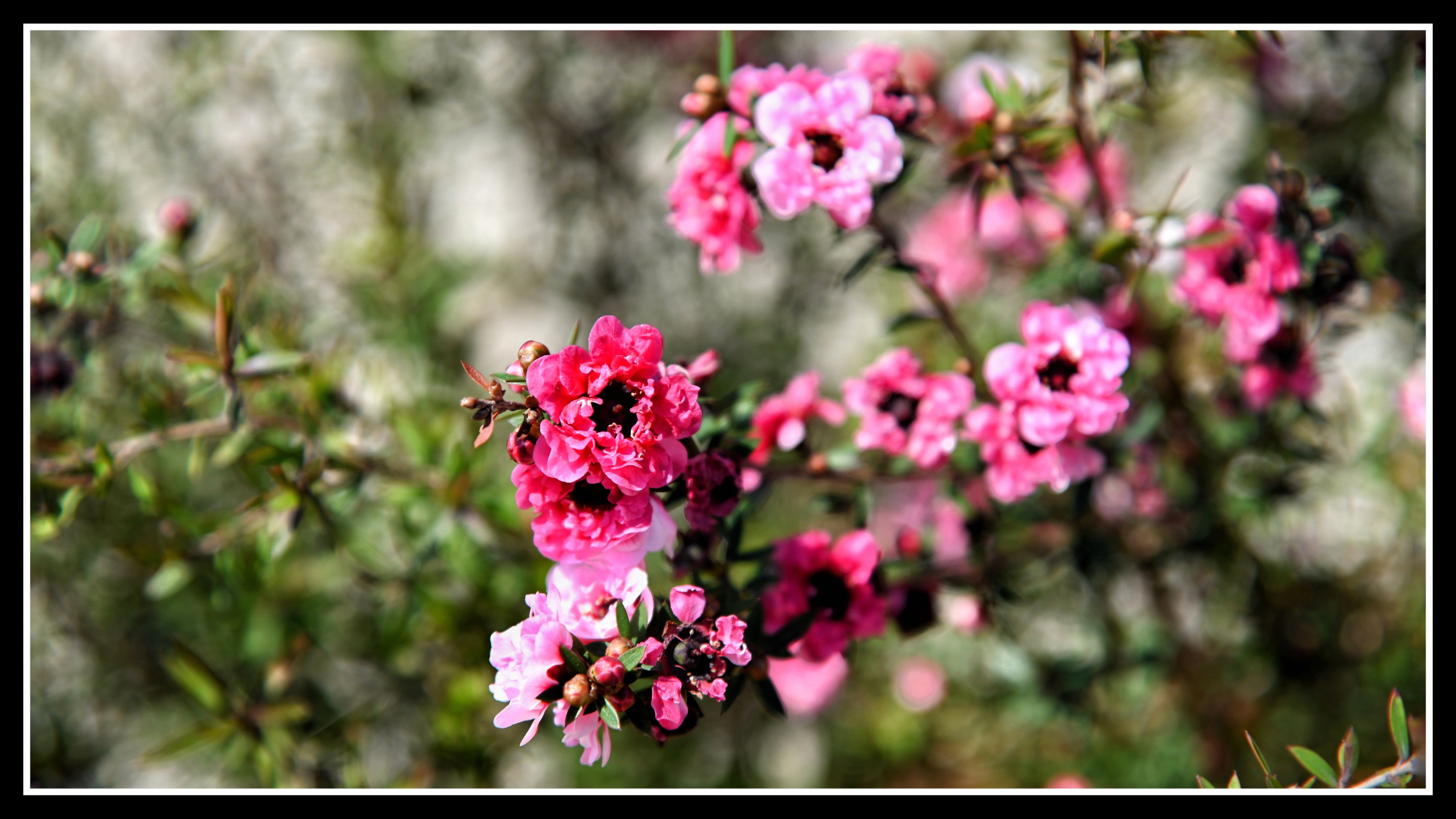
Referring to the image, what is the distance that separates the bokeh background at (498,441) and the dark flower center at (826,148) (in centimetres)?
40

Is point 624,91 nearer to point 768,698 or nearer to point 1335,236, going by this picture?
point 1335,236

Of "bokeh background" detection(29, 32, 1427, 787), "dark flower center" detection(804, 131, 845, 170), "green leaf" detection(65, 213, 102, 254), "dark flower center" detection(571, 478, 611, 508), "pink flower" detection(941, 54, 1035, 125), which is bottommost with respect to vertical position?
"bokeh background" detection(29, 32, 1427, 787)

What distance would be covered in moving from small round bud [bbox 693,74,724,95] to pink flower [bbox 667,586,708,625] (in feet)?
1.83

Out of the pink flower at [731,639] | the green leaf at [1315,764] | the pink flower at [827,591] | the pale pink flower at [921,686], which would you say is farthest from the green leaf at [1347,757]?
the pale pink flower at [921,686]

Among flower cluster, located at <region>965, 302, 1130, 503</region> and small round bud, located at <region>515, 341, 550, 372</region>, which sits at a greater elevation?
small round bud, located at <region>515, 341, 550, 372</region>

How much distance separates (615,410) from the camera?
0.75 meters

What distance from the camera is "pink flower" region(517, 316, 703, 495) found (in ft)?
2.34

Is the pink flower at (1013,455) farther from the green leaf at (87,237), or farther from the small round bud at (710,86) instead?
the green leaf at (87,237)

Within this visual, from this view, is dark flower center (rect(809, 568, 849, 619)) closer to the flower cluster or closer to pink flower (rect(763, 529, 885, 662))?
pink flower (rect(763, 529, 885, 662))

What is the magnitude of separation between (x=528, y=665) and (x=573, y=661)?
0.13 feet

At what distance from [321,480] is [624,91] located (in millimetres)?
1339

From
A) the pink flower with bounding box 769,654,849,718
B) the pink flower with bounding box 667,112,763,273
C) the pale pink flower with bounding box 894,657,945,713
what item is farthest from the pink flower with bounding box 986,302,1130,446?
the pale pink flower with bounding box 894,657,945,713

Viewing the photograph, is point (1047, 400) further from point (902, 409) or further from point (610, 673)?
point (610, 673)

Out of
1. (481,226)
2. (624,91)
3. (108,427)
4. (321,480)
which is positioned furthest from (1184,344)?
(108,427)
